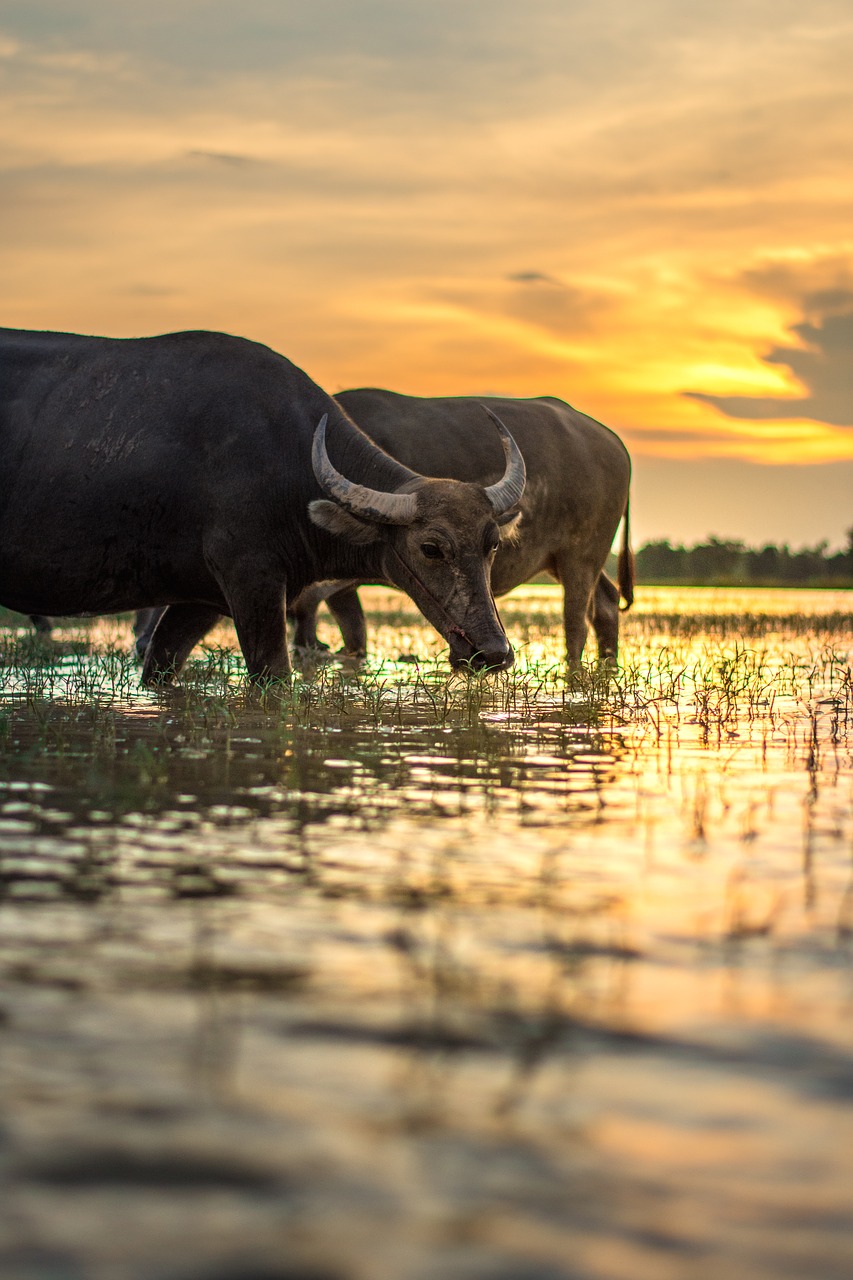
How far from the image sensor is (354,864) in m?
3.03

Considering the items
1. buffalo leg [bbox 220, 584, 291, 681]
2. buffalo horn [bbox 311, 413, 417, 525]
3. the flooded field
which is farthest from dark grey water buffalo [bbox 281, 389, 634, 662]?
the flooded field

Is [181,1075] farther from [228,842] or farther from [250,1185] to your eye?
[228,842]

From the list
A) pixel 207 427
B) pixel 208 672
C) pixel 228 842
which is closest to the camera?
pixel 228 842

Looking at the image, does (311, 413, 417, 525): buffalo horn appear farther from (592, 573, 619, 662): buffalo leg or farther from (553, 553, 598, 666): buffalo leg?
(592, 573, 619, 662): buffalo leg

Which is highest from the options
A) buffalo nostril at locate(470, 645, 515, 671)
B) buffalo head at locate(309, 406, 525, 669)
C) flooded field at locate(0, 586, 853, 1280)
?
buffalo head at locate(309, 406, 525, 669)

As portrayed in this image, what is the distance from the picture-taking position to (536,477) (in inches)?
375

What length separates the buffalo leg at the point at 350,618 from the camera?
10797 millimetres

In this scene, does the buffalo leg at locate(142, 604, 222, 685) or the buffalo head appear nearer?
the buffalo head

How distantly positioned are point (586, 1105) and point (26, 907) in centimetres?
128

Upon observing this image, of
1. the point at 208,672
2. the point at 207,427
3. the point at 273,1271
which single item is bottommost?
the point at 273,1271

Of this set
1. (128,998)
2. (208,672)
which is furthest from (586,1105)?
(208,672)

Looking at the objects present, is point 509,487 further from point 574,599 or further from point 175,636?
point 574,599

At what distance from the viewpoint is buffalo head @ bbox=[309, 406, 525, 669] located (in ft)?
22.9

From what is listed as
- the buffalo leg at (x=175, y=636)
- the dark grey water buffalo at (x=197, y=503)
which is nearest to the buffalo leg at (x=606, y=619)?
the dark grey water buffalo at (x=197, y=503)
